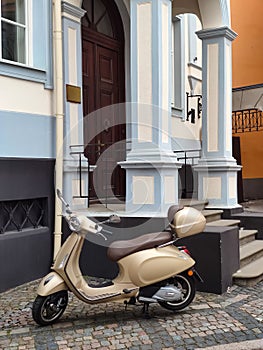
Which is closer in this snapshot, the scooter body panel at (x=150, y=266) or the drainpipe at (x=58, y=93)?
the scooter body panel at (x=150, y=266)

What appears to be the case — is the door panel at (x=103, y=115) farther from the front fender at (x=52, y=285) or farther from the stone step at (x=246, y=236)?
the front fender at (x=52, y=285)

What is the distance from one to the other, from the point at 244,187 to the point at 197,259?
768 cm

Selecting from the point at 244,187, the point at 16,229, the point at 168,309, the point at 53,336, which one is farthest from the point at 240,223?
the point at 244,187

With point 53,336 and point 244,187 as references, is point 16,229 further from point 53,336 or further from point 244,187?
point 244,187

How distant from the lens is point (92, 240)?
19.9 ft

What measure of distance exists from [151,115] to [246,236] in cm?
248

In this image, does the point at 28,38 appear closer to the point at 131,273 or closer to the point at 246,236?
the point at 131,273

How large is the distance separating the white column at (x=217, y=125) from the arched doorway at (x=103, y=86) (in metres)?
1.54

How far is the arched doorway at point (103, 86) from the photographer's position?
25.1 feet

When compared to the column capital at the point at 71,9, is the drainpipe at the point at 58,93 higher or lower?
lower

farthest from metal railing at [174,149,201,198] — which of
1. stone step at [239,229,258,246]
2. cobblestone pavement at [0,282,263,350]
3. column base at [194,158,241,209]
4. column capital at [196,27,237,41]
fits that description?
cobblestone pavement at [0,282,263,350]

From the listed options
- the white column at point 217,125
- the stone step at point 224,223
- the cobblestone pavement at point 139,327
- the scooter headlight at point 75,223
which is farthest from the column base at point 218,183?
the scooter headlight at point 75,223

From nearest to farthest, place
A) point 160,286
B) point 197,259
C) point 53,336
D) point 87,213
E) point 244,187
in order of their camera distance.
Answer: point 53,336, point 160,286, point 197,259, point 87,213, point 244,187

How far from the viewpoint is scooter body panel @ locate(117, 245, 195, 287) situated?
4.37 metres
